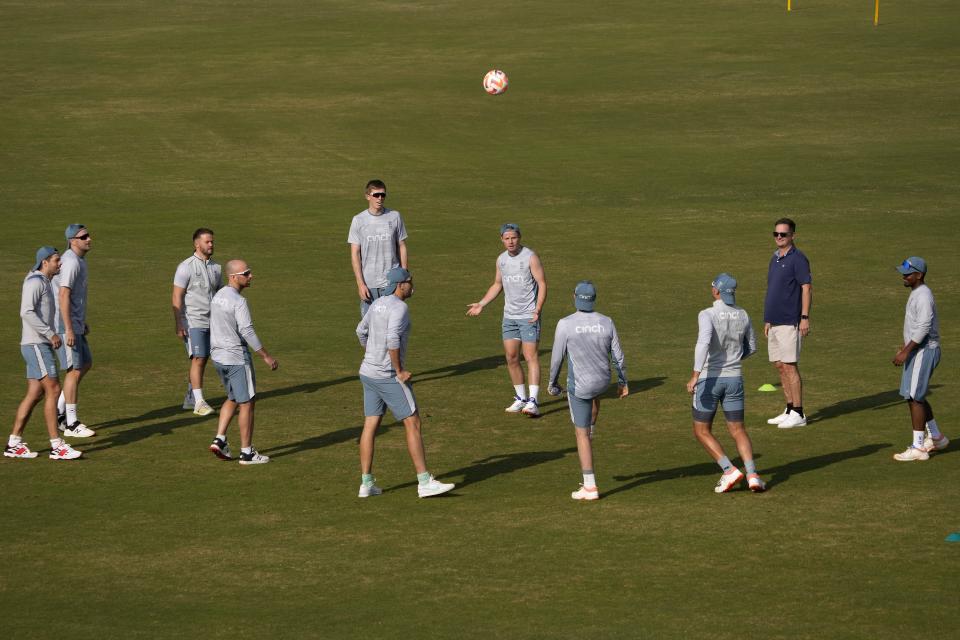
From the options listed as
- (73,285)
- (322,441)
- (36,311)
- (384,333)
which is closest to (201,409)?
(322,441)

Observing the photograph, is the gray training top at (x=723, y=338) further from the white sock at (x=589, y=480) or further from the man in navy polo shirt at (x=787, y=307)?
the man in navy polo shirt at (x=787, y=307)

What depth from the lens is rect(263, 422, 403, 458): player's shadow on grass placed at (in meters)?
16.4

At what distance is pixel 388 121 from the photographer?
43.7 metres

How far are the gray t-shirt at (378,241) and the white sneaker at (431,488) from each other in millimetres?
4679

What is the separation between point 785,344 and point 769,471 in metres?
2.53

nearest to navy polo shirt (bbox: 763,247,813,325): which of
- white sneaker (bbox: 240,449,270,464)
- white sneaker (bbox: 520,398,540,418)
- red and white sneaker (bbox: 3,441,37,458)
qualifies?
white sneaker (bbox: 520,398,540,418)

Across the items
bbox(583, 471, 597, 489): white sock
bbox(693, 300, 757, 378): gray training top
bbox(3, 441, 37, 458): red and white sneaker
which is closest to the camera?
bbox(693, 300, 757, 378): gray training top

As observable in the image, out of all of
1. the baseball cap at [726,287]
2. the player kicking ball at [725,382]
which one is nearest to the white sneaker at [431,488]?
the player kicking ball at [725,382]

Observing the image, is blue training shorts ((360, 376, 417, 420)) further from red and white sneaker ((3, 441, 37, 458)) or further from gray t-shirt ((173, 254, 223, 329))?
red and white sneaker ((3, 441, 37, 458))

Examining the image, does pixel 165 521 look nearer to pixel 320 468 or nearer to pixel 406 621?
pixel 320 468

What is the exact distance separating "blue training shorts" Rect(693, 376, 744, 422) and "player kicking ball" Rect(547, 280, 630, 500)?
79cm

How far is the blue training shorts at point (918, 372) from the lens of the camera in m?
15.3

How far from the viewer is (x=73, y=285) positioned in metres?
16.9

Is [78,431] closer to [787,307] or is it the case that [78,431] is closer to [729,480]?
[729,480]
